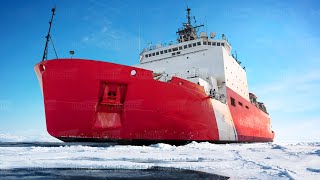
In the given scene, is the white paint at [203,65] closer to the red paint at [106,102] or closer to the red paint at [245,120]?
the red paint at [245,120]

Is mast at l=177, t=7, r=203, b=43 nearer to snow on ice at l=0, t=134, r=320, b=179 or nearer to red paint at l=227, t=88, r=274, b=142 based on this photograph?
red paint at l=227, t=88, r=274, b=142

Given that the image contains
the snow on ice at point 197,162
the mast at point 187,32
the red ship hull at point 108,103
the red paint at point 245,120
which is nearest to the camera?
the snow on ice at point 197,162

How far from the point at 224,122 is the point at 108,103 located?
7231mm

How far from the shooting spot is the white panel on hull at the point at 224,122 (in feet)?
44.6

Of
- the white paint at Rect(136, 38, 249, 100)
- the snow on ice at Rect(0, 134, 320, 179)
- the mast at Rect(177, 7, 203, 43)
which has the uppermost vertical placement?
the mast at Rect(177, 7, 203, 43)

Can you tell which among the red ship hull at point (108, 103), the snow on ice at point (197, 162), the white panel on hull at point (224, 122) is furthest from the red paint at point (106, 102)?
the white panel on hull at point (224, 122)

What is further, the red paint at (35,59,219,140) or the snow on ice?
the red paint at (35,59,219,140)

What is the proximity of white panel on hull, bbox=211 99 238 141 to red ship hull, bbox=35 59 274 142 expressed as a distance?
9.35 ft

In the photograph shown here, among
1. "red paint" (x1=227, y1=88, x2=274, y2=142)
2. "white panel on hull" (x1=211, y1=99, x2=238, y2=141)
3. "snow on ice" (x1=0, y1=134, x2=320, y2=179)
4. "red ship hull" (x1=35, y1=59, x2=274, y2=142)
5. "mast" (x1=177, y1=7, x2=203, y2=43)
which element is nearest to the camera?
"snow on ice" (x1=0, y1=134, x2=320, y2=179)

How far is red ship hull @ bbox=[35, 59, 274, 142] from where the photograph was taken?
1003 cm

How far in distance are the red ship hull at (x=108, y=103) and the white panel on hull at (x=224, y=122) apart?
2849 mm

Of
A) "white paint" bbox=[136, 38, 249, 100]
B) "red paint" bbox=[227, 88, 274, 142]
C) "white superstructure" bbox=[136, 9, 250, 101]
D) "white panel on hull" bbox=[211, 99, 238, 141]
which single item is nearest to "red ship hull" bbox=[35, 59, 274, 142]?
"white panel on hull" bbox=[211, 99, 238, 141]

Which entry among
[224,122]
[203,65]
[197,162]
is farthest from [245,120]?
[197,162]

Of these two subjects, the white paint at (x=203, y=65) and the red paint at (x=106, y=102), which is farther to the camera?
the white paint at (x=203, y=65)
